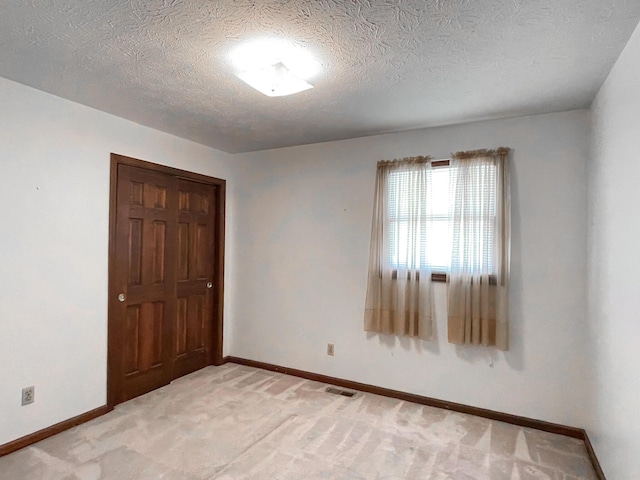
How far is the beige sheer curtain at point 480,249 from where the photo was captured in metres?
2.83

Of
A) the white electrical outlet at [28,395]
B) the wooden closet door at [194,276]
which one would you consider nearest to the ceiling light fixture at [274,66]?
the wooden closet door at [194,276]

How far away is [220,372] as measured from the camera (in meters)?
3.87

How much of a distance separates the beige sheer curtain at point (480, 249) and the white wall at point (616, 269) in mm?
562

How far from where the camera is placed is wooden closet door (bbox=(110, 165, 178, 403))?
3.10 m

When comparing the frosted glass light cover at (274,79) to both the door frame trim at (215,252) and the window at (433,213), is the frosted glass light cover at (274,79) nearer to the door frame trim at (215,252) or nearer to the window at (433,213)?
the window at (433,213)

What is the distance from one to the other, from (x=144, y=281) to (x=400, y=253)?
2405mm

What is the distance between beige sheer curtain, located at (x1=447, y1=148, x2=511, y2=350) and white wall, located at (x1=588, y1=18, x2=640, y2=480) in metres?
0.56

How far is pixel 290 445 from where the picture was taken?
2.47 meters

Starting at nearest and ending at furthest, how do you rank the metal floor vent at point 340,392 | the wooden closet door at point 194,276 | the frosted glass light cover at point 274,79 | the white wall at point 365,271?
the frosted glass light cover at point 274,79 < the white wall at point 365,271 < the metal floor vent at point 340,392 < the wooden closet door at point 194,276

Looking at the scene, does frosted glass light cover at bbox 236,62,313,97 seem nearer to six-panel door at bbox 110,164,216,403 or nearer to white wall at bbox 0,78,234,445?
white wall at bbox 0,78,234,445

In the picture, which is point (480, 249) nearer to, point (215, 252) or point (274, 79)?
point (274, 79)

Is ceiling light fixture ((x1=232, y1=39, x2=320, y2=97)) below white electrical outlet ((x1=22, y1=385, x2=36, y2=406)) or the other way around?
the other way around

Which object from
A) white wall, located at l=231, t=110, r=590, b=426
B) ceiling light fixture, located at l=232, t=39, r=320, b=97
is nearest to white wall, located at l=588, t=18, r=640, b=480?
white wall, located at l=231, t=110, r=590, b=426

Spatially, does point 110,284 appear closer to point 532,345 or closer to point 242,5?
point 242,5
